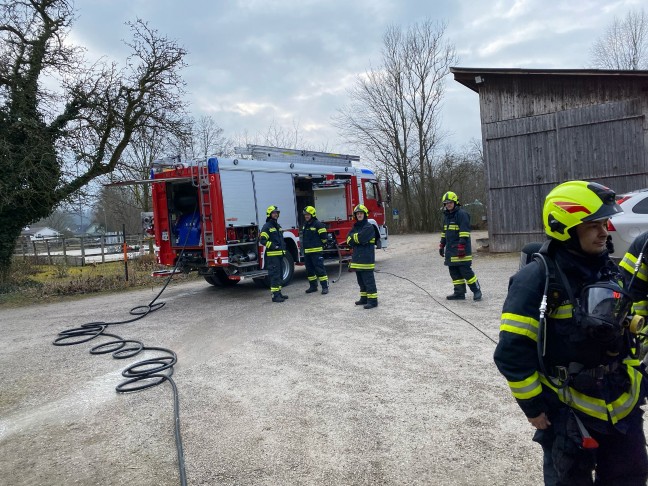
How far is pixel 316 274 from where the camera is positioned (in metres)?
10.0

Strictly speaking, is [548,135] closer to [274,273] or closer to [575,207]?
[274,273]

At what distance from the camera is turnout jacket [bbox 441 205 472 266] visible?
7.82 m

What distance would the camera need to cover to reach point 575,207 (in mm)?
2000

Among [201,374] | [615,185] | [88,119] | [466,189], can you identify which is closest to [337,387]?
[201,374]

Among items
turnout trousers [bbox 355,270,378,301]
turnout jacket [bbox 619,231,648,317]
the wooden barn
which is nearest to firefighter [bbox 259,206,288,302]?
turnout trousers [bbox 355,270,378,301]

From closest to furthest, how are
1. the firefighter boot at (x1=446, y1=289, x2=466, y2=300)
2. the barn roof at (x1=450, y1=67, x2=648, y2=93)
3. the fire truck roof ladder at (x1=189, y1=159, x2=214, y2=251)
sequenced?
the firefighter boot at (x1=446, y1=289, x2=466, y2=300) → the fire truck roof ladder at (x1=189, y1=159, x2=214, y2=251) → the barn roof at (x1=450, y1=67, x2=648, y2=93)

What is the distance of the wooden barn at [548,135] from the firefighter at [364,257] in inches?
305

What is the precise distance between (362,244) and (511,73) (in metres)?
8.60

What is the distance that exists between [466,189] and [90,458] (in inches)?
1420

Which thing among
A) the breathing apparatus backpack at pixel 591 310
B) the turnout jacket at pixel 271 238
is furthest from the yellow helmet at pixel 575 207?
the turnout jacket at pixel 271 238

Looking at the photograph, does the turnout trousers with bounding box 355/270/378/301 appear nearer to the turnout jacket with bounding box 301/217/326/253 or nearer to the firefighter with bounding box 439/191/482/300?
the firefighter with bounding box 439/191/482/300

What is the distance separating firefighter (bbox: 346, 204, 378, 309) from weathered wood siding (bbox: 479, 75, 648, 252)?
772cm

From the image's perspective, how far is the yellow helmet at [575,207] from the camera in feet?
6.49

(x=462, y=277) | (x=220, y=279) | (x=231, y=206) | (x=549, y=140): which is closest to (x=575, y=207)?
(x=462, y=277)
